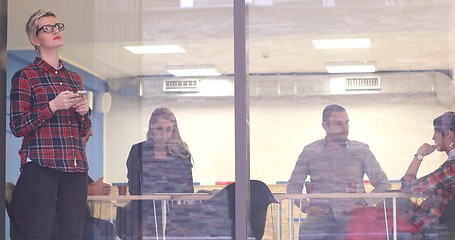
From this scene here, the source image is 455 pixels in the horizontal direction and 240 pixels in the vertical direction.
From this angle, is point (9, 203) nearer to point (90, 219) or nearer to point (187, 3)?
point (90, 219)

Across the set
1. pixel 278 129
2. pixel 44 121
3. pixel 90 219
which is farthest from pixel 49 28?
pixel 278 129

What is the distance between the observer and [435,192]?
3617mm

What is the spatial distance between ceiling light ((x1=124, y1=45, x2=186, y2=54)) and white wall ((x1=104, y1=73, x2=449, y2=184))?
26cm

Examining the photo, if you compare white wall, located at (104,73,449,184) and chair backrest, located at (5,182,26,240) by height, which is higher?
white wall, located at (104,73,449,184)

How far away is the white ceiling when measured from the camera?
12.2 feet

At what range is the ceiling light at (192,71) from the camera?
12.8ft

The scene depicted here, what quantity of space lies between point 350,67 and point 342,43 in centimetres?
13

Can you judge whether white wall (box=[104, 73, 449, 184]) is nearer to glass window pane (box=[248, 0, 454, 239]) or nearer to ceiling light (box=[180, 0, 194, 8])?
glass window pane (box=[248, 0, 454, 239])

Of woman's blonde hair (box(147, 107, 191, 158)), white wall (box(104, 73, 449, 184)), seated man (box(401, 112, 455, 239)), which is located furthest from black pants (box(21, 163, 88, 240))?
seated man (box(401, 112, 455, 239))

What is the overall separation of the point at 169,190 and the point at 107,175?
0.35m

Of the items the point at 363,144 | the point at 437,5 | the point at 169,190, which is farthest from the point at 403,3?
the point at 169,190

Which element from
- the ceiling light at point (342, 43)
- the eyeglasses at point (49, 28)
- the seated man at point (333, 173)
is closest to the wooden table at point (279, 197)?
the seated man at point (333, 173)

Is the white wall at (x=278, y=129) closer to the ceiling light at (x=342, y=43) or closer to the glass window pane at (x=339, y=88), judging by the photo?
the glass window pane at (x=339, y=88)

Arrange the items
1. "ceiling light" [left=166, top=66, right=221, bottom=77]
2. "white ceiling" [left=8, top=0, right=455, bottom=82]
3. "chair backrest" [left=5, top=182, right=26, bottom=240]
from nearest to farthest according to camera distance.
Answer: "white ceiling" [left=8, top=0, right=455, bottom=82], "ceiling light" [left=166, top=66, right=221, bottom=77], "chair backrest" [left=5, top=182, right=26, bottom=240]
